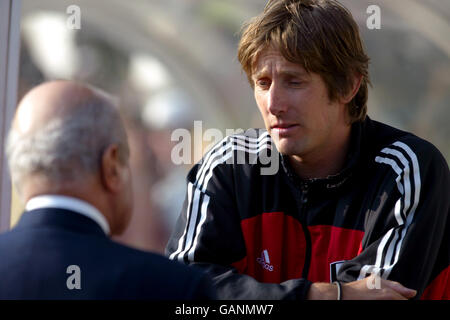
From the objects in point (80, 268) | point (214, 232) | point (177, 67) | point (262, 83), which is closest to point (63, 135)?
point (80, 268)

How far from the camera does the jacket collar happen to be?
238 centimetres

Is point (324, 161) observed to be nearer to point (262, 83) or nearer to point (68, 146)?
point (262, 83)

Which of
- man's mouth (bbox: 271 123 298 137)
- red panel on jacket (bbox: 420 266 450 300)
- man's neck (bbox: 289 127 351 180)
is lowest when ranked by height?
red panel on jacket (bbox: 420 266 450 300)

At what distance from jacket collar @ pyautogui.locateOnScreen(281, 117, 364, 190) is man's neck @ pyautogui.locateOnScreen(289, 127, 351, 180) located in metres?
0.03

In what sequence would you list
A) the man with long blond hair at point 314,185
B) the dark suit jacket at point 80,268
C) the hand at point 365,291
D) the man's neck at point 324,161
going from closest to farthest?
the dark suit jacket at point 80,268
the hand at point 365,291
the man with long blond hair at point 314,185
the man's neck at point 324,161

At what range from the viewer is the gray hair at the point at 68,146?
4.53 feet

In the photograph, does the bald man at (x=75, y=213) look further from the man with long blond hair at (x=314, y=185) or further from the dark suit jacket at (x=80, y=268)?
the man with long blond hair at (x=314, y=185)

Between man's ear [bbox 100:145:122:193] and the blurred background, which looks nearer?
man's ear [bbox 100:145:122:193]

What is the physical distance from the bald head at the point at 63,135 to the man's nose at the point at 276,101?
98 centimetres

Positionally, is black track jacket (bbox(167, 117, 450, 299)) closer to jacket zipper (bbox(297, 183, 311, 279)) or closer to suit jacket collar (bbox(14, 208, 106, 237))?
jacket zipper (bbox(297, 183, 311, 279))

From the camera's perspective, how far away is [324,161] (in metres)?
2.48

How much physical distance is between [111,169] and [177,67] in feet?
9.48

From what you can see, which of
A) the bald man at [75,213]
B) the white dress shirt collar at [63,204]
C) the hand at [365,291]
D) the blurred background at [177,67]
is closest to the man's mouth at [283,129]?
the hand at [365,291]

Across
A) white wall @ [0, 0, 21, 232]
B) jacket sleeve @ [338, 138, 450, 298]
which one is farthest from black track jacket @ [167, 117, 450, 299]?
white wall @ [0, 0, 21, 232]
